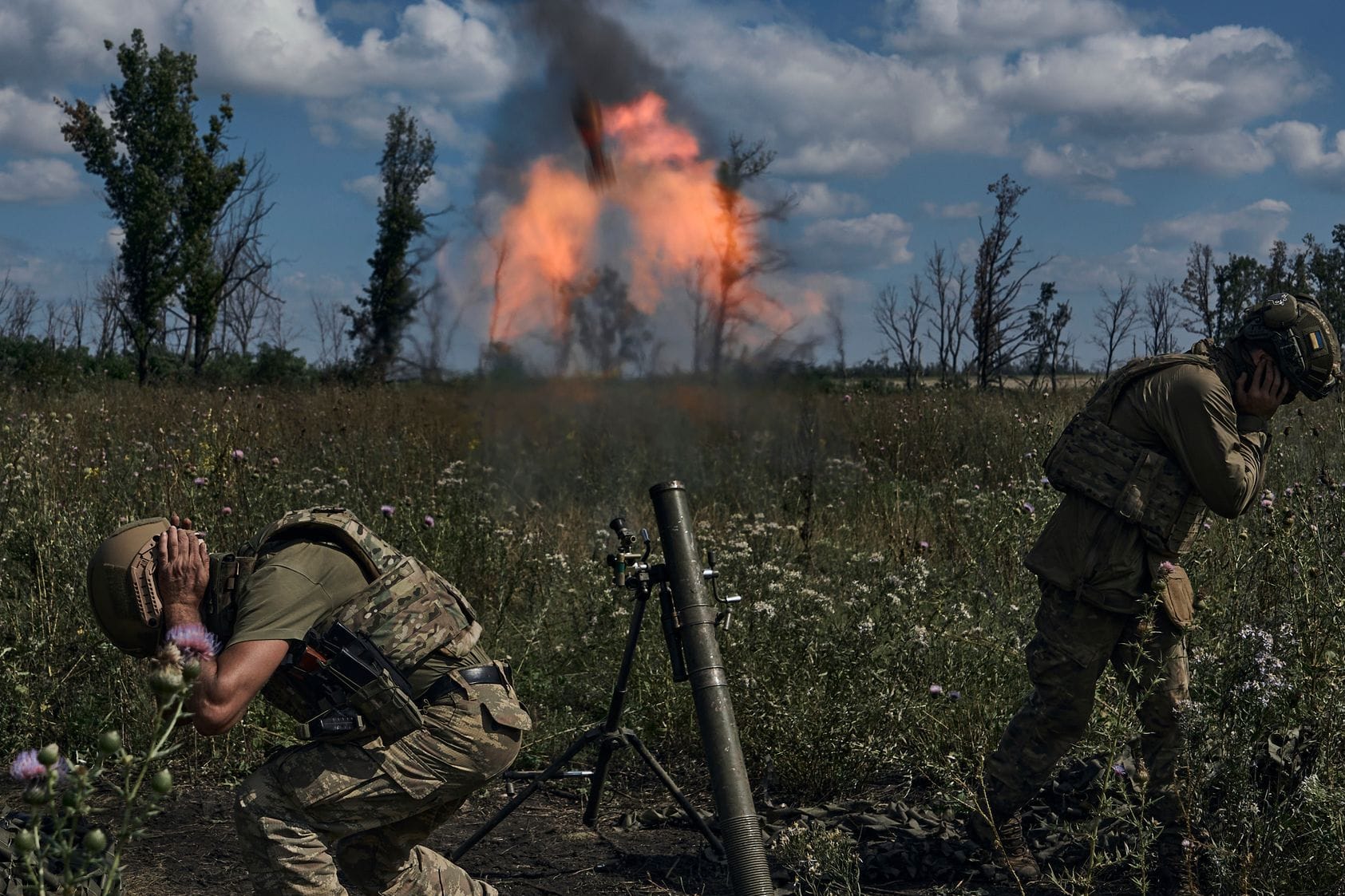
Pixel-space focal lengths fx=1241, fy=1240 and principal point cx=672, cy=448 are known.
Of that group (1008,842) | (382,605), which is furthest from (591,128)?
(1008,842)

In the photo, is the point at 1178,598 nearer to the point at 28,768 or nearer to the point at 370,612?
the point at 370,612

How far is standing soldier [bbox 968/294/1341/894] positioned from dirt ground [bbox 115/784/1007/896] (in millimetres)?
765

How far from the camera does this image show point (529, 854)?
4922mm

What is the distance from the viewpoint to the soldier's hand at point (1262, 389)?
4.09m

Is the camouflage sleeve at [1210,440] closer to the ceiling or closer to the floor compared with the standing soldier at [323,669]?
closer to the ceiling

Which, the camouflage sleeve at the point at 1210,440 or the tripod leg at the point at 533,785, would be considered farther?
the tripod leg at the point at 533,785

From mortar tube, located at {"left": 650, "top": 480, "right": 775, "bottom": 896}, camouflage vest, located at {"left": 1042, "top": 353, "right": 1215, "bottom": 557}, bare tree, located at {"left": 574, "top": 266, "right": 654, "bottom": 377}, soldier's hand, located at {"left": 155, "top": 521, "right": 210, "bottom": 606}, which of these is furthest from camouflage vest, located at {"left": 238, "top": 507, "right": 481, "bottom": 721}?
bare tree, located at {"left": 574, "top": 266, "right": 654, "bottom": 377}

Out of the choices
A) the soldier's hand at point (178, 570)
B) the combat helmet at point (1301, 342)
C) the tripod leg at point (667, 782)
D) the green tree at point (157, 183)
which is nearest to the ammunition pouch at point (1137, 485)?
the combat helmet at point (1301, 342)

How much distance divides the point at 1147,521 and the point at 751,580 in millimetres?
2407

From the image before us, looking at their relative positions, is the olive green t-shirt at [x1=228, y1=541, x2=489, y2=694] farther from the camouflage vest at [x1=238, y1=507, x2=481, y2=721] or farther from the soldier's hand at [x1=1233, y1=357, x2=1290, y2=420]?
the soldier's hand at [x1=1233, y1=357, x2=1290, y2=420]

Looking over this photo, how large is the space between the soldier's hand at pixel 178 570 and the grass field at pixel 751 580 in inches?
96.3

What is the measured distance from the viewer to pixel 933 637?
555cm

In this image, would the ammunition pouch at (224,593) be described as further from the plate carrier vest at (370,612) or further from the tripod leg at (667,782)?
the tripod leg at (667,782)

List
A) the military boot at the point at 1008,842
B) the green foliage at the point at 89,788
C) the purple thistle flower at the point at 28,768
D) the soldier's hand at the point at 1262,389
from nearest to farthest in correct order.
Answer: the green foliage at the point at 89,788 → the purple thistle flower at the point at 28,768 → the soldier's hand at the point at 1262,389 → the military boot at the point at 1008,842
